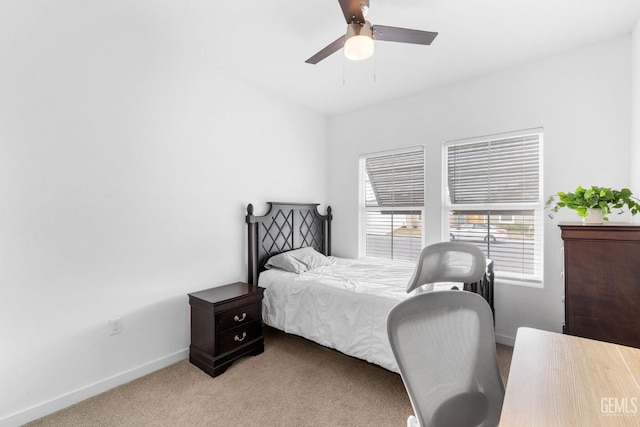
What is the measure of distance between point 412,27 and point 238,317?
2758 millimetres

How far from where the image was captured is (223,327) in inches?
95.9

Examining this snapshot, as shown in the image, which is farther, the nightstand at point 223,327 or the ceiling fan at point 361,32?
the nightstand at point 223,327

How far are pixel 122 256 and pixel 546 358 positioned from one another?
8.69 feet

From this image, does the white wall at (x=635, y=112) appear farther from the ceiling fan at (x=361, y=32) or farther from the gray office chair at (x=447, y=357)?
the gray office chair at (x=447, y=357)

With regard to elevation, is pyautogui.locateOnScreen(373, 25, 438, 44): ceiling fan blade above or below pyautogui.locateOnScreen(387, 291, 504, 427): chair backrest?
above

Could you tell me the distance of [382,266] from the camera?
10.9ft

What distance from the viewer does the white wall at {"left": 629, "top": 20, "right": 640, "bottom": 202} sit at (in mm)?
2180

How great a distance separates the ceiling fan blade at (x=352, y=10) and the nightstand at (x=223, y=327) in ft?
7.34

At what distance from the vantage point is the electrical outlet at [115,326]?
2197 mm

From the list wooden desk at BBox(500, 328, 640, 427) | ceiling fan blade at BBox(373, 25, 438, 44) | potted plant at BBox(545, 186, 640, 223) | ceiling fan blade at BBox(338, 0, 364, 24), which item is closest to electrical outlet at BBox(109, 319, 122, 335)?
wooden desk at BBox(500, 328, 640, 427)

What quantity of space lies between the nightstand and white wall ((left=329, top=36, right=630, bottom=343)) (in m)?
2.16

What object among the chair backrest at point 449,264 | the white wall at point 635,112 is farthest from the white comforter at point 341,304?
the white wall at point 635,112

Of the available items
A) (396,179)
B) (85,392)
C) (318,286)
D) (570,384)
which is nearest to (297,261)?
(318,286)

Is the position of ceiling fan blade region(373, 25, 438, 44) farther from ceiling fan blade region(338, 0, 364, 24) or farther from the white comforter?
the white comforter
